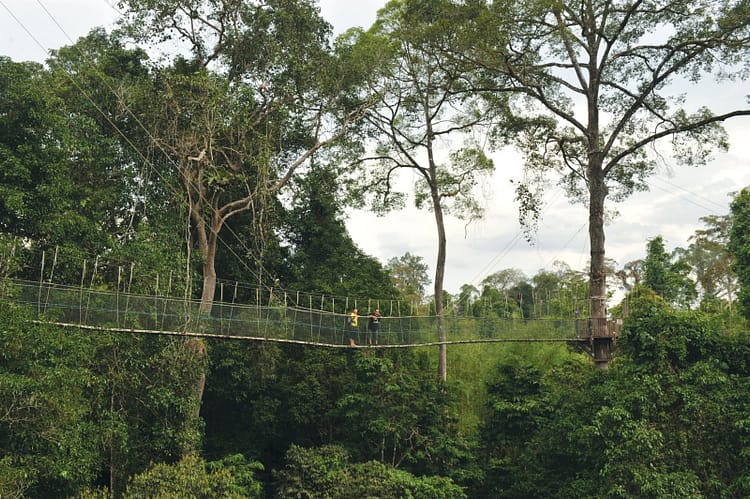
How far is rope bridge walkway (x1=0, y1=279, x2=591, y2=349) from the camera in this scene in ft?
31.6

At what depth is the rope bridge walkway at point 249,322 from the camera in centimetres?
963

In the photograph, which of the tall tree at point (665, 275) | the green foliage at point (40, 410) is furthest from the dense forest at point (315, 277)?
the tall tree at point (665, 275)

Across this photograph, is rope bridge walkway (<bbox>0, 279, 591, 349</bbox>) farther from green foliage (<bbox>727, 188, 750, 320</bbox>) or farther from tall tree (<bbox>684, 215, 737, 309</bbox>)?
tall tree (<bbox>684, 215, 737, 309</bbox>)

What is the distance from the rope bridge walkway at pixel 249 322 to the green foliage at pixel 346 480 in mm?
2376

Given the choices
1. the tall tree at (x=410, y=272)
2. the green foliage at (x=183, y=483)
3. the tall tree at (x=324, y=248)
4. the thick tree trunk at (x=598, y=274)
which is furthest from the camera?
the tall tree at (x=410, y=272)

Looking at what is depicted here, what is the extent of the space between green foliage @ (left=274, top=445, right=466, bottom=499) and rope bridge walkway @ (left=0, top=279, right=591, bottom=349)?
93.5 inches

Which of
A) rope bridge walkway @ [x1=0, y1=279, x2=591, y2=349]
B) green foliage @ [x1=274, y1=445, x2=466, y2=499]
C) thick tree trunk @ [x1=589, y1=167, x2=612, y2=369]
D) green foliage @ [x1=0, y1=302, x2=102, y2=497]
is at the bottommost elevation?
green foliage @ [x1=274, y1=445, x2=466, y2=499]

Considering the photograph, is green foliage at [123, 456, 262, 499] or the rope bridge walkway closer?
the rope bridge walkway

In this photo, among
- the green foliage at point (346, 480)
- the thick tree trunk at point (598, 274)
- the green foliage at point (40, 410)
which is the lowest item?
the green foliage at point (346, 480)

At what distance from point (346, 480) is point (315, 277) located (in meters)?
5.94

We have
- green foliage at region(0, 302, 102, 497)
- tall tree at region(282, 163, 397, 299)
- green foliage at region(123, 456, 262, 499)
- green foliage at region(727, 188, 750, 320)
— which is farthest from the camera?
tall tree at region(282, 163, 397, 299)

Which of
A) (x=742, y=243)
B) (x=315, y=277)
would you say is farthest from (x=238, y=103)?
(x=742, y=243)

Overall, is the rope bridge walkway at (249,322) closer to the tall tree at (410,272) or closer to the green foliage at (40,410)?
the green foliage at (40,410)

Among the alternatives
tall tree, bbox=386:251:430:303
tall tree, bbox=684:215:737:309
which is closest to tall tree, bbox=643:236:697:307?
tall tree, bbox=684:215:737:309
